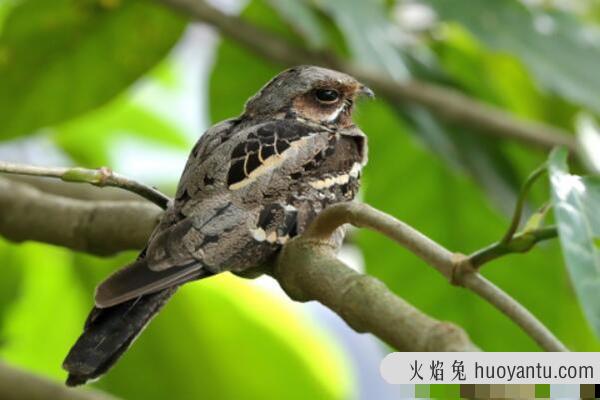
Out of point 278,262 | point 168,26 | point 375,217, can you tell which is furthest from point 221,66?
point 375,217

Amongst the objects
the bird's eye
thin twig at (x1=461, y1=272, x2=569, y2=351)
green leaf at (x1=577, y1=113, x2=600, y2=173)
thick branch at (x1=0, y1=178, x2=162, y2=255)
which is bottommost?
thin twig at (x1=461, y1=272, x2=569, y2=351)

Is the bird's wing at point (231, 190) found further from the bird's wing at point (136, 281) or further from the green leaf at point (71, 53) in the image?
the green leaf at point (71, 53)

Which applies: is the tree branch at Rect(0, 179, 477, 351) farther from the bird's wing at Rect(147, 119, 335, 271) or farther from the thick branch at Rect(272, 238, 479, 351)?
the bird's wing at Rect(147, 119, 335, 271)

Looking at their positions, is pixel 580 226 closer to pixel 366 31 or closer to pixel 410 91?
pixel 366 31

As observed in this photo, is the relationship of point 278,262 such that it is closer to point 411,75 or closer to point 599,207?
point 599,207

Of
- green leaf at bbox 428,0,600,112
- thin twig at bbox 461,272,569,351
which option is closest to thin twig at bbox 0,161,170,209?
thin twig at bbox 461,272,569,351
